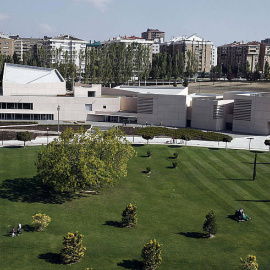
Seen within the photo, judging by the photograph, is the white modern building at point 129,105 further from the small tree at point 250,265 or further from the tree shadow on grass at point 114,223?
the small tree at point 250,265

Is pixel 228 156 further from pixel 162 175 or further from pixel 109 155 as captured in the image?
pixel 109 155

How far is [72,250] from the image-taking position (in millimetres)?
27453

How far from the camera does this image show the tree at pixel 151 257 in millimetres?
26531

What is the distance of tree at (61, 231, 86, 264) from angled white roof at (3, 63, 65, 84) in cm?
6938

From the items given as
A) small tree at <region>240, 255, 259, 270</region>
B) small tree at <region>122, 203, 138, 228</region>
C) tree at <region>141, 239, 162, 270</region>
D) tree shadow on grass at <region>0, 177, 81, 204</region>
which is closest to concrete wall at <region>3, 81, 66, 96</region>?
tree shadow on grass at <region>0, 177, 81, 204</region>

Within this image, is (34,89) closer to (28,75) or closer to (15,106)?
(28,75)

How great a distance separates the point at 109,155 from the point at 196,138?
30.9 m

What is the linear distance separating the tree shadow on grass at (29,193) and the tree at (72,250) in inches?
489

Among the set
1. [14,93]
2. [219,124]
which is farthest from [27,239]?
[14,93]

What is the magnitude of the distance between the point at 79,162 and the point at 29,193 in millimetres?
7314

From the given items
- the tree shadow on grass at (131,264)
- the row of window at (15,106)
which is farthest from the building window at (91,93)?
the tree shadow on grass at (131,264)

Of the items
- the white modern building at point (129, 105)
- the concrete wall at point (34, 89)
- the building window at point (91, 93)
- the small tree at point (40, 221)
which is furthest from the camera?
the building window at point (91, 93)

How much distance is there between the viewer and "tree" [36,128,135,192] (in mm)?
38969

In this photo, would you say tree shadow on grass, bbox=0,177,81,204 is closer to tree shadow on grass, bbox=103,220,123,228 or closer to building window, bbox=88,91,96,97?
tree shadow on grass, bbox=103,220,123,228
